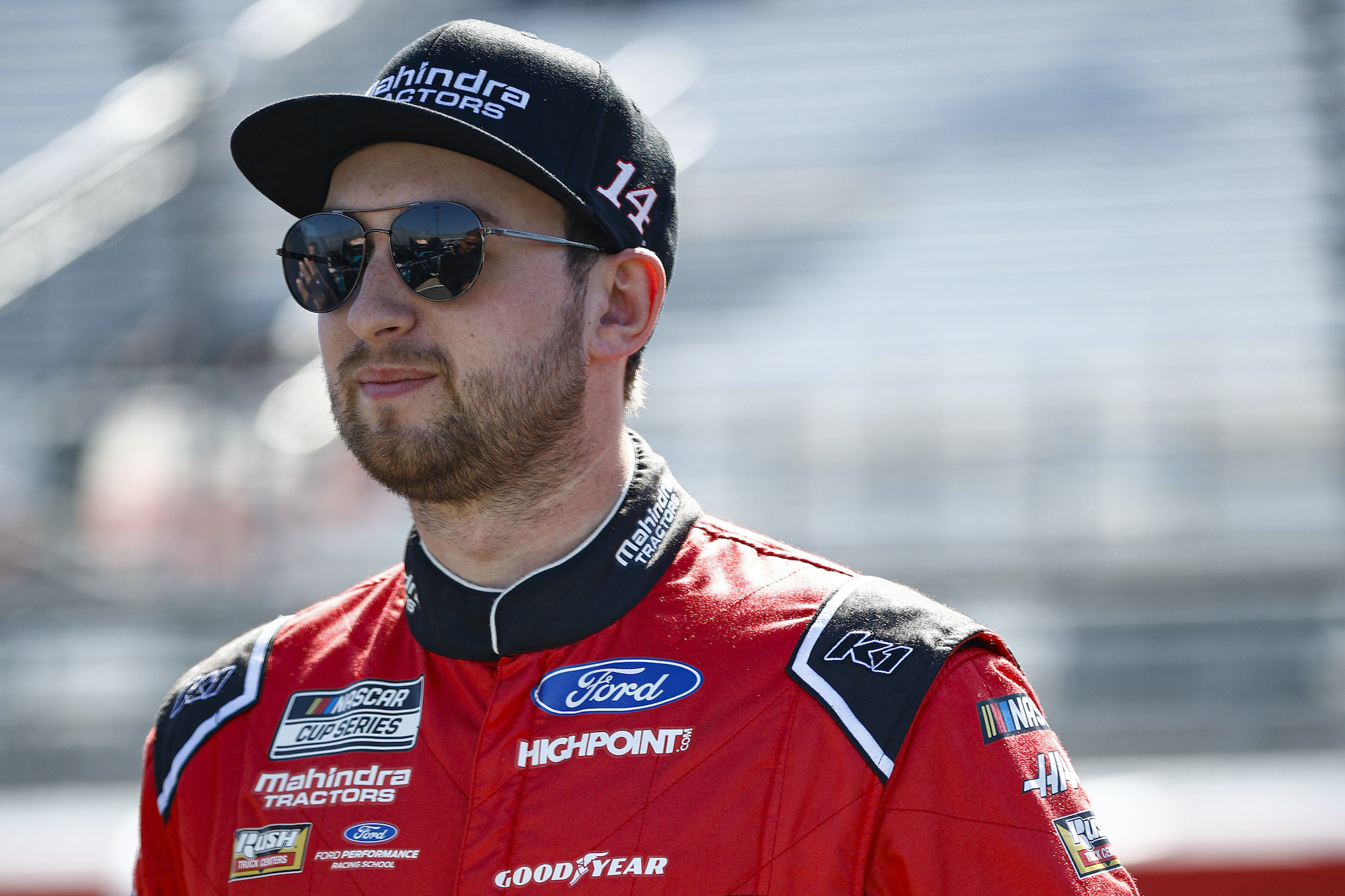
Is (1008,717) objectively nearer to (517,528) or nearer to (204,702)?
(517,528)

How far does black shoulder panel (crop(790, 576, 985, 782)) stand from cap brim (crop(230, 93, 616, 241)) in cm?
58

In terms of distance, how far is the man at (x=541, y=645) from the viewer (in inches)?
52.6

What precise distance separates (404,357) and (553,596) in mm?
357

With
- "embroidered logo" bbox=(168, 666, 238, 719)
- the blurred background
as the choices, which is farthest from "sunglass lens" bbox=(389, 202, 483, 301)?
the blurred background

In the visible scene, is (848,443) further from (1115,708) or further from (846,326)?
(1115,708)

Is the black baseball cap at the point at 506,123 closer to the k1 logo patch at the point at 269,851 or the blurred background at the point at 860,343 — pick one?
the k1 logo patch at the point at 269,851

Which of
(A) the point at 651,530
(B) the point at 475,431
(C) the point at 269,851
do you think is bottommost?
(C) the point at 269,851

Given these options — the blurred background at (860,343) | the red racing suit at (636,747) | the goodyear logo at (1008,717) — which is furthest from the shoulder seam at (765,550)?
the blurred background at (860,343)

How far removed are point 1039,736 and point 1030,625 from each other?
491 cm

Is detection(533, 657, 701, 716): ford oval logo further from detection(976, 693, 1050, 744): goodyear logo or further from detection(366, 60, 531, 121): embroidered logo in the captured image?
detection(366, 60, 531, 121): embroidered logo

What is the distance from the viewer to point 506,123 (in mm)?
1542

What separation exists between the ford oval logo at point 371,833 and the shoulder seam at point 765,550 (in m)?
0.55

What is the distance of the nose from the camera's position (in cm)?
157

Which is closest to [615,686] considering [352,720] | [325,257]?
[352,720]
